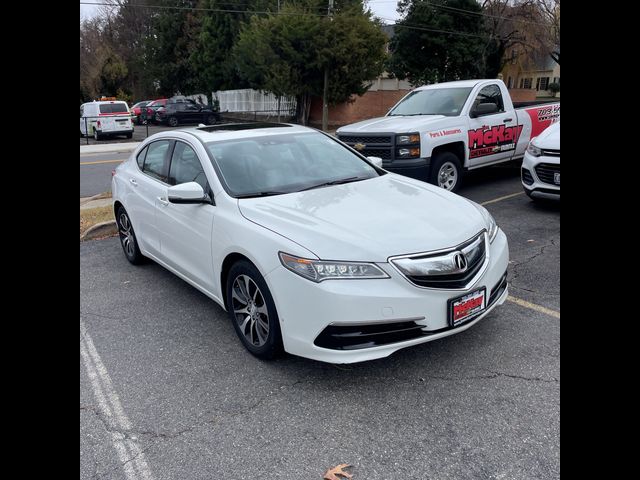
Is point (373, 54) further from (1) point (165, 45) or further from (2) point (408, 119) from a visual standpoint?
(1) point (165, 45)

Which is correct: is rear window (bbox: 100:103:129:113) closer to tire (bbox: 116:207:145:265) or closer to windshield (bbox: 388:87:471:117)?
windshield (bbox: 388:87:471:117)

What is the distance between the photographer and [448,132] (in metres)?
8.45

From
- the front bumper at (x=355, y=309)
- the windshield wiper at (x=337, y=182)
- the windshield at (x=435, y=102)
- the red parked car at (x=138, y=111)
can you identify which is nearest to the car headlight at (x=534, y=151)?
the windshield at (x=435, y=102)

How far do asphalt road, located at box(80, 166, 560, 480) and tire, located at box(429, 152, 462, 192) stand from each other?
3.70m

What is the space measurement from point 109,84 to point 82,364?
46.2 m

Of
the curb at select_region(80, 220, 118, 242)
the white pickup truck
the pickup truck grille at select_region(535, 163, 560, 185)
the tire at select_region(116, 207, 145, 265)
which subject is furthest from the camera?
the white pickup truck

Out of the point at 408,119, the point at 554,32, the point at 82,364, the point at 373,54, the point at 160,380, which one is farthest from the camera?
the point at 554,32

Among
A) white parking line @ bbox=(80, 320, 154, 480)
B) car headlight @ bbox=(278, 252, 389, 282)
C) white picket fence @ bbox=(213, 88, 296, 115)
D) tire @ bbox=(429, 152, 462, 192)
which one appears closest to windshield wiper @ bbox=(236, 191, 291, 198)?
car headlight @ bbox=(278, 252, 389, 282)

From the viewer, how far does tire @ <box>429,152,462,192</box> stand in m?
8.38

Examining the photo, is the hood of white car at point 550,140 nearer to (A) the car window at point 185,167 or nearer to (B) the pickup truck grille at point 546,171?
(B) the pickup truck grille at point 546,171

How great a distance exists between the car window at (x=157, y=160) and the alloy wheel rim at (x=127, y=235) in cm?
74

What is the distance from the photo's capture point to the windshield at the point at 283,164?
4461 mm
